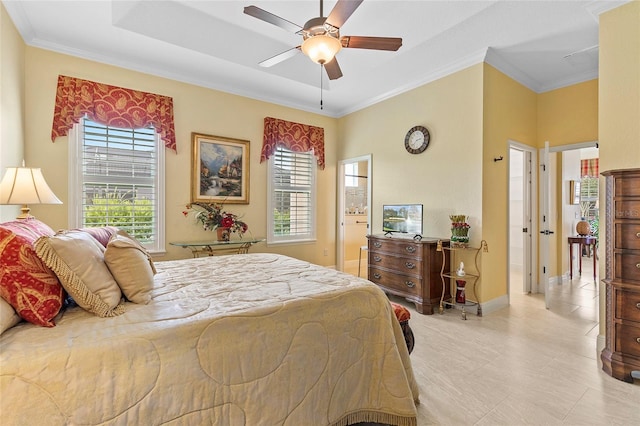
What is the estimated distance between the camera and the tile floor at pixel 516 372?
1.76 m

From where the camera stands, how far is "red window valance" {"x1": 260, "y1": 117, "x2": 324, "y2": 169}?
181 inches

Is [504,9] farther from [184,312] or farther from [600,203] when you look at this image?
[184,312]

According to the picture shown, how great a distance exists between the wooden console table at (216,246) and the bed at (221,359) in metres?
2.06

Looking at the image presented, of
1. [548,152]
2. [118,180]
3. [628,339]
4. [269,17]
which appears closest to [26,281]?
[269,17]

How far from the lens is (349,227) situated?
18.8 feet

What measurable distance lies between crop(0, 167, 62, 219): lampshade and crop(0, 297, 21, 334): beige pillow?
1.51 meters

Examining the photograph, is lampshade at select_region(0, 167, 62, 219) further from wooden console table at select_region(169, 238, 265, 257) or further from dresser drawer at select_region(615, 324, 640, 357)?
dresser drawer at select_region(615, 324, 640, 357)

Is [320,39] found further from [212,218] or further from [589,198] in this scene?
[589,198]

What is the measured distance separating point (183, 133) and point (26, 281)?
3.21m

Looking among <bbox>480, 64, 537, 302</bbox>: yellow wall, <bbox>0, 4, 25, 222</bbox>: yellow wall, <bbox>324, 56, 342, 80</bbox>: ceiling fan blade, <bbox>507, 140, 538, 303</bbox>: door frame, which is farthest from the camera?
<bbox>507, 140, 538, 303</bbox>: door frame

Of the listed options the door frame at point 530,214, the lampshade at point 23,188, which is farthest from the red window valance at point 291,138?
the door frame at point 530,214

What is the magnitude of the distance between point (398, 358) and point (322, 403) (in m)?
0.46

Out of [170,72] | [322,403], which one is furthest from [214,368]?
[170,72]

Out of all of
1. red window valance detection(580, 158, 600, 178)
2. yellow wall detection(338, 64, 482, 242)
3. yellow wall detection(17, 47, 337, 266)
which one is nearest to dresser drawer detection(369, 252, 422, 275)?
yellow wall detection(338, 64, 482, 242)
